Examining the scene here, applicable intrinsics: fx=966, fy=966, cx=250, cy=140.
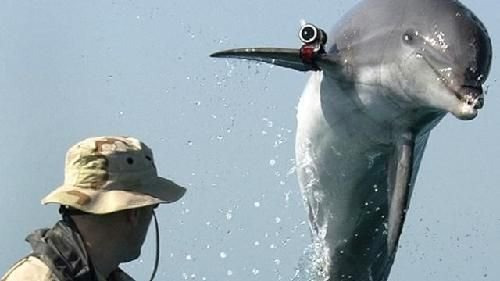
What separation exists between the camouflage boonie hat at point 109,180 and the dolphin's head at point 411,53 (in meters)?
2.44

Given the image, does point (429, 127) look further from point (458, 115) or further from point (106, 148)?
point (106, 148)

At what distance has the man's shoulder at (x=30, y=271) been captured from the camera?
434 cm

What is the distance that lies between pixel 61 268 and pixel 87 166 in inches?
22.7

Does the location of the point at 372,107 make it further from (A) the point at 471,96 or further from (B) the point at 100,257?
(B) the point at 100,257

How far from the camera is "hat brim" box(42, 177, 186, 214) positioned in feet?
15.0

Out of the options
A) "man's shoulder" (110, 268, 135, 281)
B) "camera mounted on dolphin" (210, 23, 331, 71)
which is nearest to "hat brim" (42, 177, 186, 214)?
"man's shoulder" (110, 268, 135, 281)

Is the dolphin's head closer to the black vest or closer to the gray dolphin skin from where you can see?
the gray dolphin skin

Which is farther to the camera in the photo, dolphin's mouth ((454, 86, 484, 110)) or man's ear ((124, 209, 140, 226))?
dolphin's mouth ((454, 86, 484, 110))

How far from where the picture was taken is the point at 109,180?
4.74 m

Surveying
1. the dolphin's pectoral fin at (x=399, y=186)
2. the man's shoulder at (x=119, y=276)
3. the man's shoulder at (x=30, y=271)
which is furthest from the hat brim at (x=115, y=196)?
the dolphin's pectoral fin at (x=399, y=186)

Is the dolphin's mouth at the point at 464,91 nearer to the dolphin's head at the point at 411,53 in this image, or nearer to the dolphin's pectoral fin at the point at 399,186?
the dolphin's head at the point at 411,53

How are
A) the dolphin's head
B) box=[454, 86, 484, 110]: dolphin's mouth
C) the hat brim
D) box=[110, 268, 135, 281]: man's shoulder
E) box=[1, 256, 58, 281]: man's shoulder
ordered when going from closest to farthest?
box=[1, 256, 58, 281]: man's shoulder < the hat brim < box=[110, 268, 135, 281]: man's shoulder < box=[454, 86, 484, 110]: dolphin's mouth < the dolphin's head

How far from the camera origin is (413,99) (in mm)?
7023

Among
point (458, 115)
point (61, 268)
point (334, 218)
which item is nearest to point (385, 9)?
point (458, 115)
